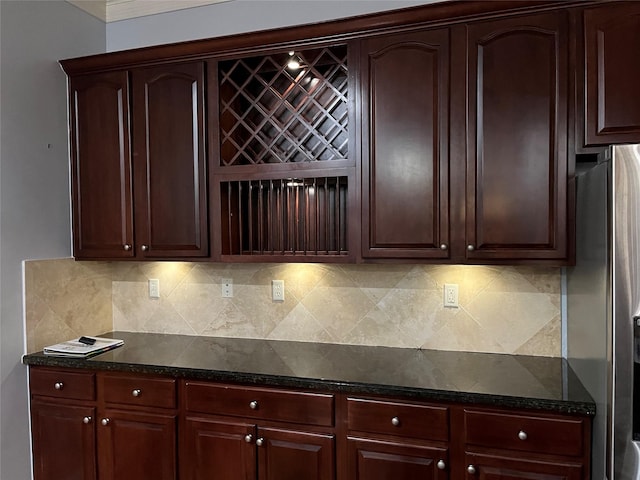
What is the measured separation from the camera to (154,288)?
111 inches

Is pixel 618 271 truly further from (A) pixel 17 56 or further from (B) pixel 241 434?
(A) pixel 17 56

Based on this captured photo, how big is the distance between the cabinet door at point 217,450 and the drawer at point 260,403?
65mm

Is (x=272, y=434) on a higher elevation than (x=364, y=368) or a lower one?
lower

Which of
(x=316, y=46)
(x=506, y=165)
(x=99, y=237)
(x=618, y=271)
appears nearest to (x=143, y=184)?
(x=99, y=237)

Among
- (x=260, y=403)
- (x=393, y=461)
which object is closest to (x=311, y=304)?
(x=260, y=403)

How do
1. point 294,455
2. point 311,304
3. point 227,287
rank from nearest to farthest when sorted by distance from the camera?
point 294,455 < point 311,304 < point 227,287

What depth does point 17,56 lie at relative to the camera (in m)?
2.34

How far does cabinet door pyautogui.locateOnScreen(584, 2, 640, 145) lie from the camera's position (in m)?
1.75

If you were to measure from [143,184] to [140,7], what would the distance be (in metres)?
1.15

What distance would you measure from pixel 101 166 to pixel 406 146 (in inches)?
64.7

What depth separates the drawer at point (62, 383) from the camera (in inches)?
89.7

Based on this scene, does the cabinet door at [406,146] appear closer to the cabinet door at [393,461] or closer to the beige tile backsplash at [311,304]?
the beige tile backsplash at [311,304]

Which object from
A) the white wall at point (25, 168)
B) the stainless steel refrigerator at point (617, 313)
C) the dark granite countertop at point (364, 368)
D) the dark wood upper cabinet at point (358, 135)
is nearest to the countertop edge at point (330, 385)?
the dark granite countertop at point (364, 368)

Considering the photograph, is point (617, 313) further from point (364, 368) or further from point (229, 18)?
point (229, 18)
